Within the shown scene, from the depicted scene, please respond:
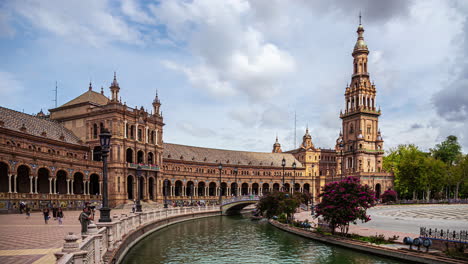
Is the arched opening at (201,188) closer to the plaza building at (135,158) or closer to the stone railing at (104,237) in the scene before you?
the plaza building at (135,158)

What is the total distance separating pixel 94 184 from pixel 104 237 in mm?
55392

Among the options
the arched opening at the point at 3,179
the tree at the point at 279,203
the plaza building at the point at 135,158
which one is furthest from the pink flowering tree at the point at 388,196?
A: the arched opening at the point at 3,179

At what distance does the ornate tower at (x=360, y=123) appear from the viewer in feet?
360

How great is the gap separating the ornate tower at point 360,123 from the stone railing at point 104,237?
235 ft

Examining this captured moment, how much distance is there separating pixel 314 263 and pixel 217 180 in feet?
261

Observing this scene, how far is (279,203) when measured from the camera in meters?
46.0

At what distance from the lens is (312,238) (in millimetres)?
33438

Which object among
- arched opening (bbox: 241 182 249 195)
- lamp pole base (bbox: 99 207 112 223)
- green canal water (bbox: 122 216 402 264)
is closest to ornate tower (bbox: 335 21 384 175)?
arched opening (bbox: 241 182 249 195)

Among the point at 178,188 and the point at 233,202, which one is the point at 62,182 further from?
the point at 178,188

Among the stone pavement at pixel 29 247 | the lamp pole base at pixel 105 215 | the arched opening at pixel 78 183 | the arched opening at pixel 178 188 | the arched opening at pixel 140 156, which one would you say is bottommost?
the arched opening at pixel 178 188

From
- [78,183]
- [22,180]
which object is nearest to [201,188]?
[78,183]

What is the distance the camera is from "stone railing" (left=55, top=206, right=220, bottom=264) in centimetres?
959

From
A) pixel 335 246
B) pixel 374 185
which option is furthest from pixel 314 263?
pixel 374 185

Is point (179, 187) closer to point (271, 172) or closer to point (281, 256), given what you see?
point (271, 172)
